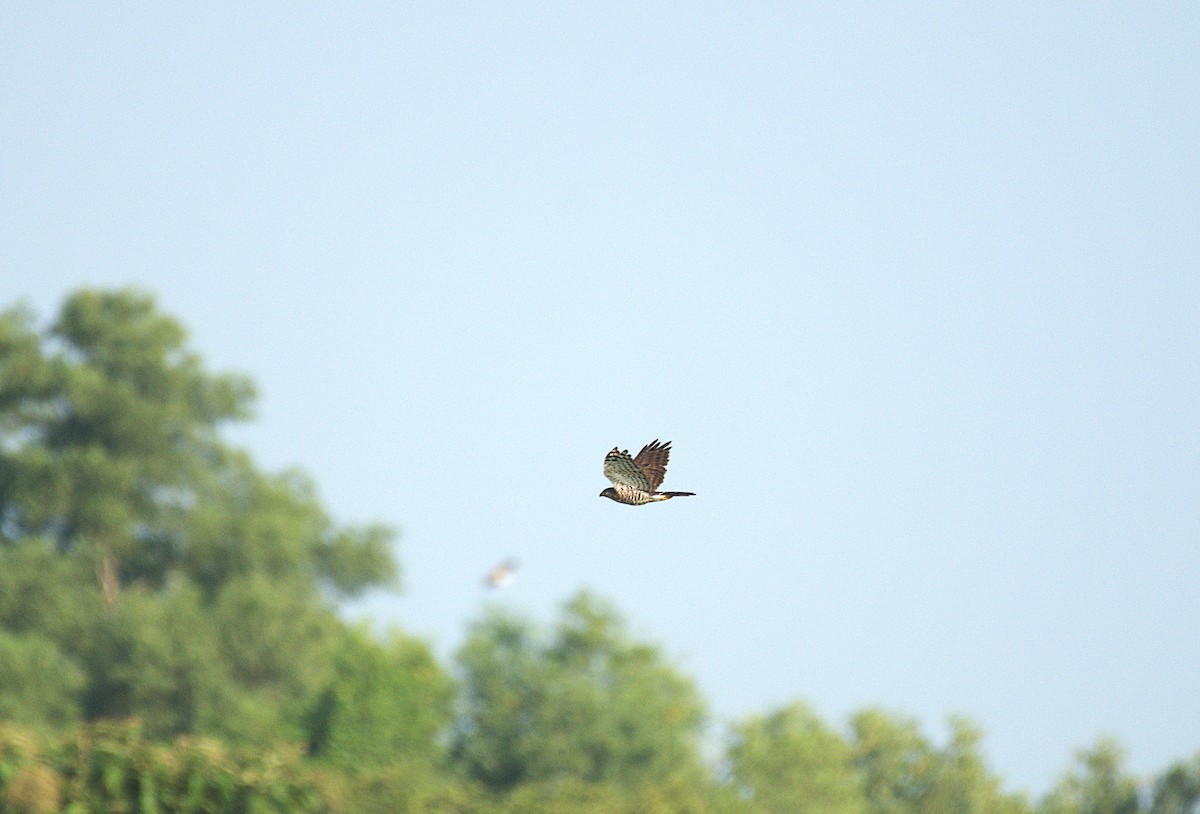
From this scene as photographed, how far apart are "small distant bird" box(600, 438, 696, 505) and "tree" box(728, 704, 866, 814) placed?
58.6m

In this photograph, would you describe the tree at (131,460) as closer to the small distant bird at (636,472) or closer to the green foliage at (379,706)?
the green foliage at (379,706)

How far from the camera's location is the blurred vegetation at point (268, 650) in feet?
233

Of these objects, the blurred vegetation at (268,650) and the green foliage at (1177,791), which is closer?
the blurred vegetation at (268,650)

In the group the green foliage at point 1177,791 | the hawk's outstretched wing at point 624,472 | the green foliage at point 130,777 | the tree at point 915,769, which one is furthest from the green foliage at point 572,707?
the hawk's outstretched wing at point 624,472

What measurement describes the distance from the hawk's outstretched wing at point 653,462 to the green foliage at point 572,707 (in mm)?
59410

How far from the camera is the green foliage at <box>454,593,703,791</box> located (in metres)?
70.6

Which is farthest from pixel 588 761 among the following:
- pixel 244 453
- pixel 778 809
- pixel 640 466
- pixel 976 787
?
pixel 640 466

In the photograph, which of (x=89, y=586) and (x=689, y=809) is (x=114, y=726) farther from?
(x=89, y=586)

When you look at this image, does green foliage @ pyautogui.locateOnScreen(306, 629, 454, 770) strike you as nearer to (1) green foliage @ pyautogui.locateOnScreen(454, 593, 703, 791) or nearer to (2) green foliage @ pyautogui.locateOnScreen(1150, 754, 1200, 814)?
(1) green foliage @ pyautogui.locateOnScreen(454, 593, 703, 791)

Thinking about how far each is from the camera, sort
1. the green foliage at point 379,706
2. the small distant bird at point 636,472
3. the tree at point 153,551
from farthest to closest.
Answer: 1. the tree at point 153,551
2. the green foliage at point 379,706
3. the small distant bird at point 636,472

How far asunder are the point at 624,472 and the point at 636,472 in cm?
9

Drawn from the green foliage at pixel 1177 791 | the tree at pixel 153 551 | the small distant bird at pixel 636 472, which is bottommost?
the small distant bird at pixel 636 472

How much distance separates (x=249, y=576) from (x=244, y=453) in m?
9.20

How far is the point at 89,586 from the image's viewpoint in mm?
79750
